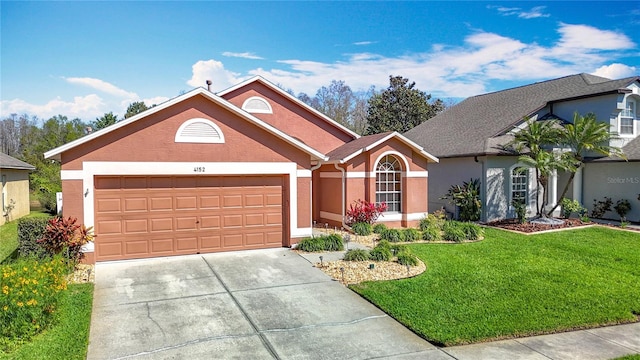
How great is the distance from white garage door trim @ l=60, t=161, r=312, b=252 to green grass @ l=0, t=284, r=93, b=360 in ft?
11.7

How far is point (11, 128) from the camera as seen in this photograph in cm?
6425

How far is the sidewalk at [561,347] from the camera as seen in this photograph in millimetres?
6285

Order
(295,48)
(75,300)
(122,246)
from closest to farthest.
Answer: (75,300) < (122,246) < (295,48)

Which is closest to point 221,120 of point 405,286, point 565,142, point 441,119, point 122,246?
point 122,246

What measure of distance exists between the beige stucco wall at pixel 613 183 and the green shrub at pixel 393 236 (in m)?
11.7

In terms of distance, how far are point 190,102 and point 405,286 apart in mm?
7770

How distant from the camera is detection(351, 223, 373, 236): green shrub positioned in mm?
15609

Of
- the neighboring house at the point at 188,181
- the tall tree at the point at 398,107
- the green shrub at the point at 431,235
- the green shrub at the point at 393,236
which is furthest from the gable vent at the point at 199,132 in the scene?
the tall tree at the point at 398,107

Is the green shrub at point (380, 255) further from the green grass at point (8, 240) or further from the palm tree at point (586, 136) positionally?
the palm tree at point (586, 136)

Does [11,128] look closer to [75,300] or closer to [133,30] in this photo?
[133,30]

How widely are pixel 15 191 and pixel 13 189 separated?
0.39 meters

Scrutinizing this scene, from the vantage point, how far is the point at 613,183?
63.9 ft

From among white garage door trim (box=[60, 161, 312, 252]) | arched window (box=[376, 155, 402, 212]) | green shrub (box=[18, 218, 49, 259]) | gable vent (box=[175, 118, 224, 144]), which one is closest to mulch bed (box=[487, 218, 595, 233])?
arched window (box=[376, 155, 402, 212])

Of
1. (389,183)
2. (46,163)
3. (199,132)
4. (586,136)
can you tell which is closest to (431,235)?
(389,183)
